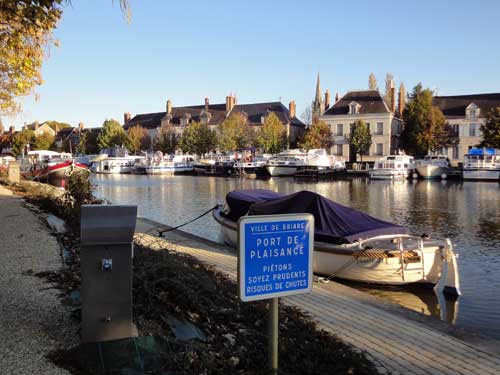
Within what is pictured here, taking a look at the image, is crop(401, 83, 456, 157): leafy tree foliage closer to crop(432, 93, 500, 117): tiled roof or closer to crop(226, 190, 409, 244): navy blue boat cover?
crop(432, 93, 500, 117): tiled roof

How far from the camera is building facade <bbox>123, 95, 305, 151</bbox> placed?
322 feet

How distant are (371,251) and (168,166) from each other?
80.3m

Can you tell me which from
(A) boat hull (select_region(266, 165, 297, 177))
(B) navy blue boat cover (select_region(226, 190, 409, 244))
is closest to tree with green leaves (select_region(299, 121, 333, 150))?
(A) boat hull (select_region(266, 165, 297, 177))

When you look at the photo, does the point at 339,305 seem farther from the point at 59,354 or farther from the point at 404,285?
the point at 59,354

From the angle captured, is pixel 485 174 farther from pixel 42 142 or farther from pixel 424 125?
pixel 42 142

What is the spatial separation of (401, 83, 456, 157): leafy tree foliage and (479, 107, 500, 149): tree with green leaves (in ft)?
22.5

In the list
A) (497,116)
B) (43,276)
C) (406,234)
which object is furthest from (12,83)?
(497,116)

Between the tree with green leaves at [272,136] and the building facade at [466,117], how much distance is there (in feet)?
90.4

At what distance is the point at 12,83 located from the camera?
17.7 m

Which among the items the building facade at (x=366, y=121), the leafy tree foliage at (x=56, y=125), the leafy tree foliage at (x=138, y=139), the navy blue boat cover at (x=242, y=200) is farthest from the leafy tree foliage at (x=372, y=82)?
the leafy tree foliage at (x=56, y=125)

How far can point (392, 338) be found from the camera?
25.6 feet

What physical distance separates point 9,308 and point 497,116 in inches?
2926

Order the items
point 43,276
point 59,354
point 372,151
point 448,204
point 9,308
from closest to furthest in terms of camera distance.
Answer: point 59,354, point 9,308, point 43,276, point 448,204, point 372,151

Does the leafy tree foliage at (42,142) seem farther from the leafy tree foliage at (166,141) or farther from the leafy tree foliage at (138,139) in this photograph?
the leafy tree foliage at (166,141)
